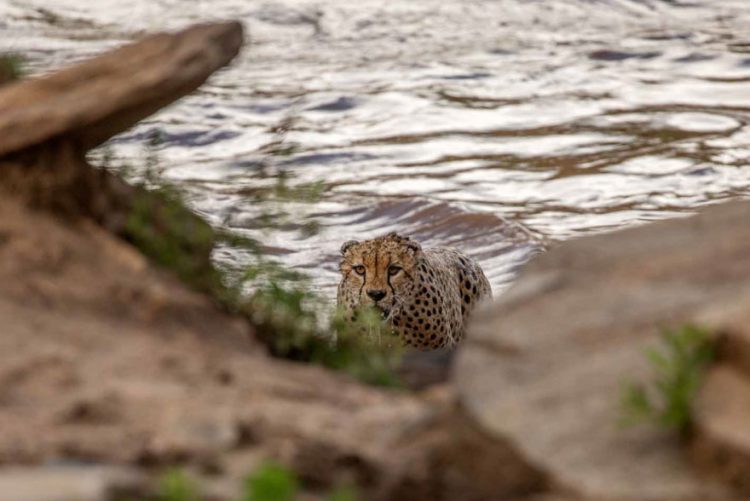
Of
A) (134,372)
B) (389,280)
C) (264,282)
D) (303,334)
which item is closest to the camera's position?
(134,372)

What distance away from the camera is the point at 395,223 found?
49.6ft

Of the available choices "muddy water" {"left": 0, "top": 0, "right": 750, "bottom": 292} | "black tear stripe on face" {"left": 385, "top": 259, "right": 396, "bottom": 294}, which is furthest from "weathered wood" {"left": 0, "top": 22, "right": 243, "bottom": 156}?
"muddy water" {"left": 0, "top": 0, "right": 750, "bottom": 292}

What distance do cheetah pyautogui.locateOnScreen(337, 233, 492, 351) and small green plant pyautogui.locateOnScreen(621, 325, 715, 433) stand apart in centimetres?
573

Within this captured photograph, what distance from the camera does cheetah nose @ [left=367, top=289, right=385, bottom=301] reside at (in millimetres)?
9625

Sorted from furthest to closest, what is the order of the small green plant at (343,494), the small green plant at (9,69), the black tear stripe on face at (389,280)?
the black tear stripe on face at (389,280)
the small green plant at (9,69)
the small green plant at (343,494)

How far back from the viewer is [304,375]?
4188 millimetres

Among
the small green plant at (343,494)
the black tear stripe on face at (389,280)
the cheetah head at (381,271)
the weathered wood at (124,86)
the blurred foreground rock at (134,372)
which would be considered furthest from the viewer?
the black tear stripe on face at (389,280)

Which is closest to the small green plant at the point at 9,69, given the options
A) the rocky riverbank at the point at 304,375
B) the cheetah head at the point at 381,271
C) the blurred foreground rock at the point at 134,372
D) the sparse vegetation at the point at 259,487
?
the blurred foreground rock at the point at 134,372

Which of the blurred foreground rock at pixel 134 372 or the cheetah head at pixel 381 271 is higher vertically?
the blurred foreground rock at pixel 134 372

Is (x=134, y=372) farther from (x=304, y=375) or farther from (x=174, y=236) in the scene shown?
(x=174, y=236)

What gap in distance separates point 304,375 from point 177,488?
1.03 m

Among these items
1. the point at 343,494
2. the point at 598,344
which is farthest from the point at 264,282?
the point at 343,494

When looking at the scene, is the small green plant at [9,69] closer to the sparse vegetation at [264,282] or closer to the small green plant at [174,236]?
the sparse vegetation at [264,282]

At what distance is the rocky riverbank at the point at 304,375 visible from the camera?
3.31 m
